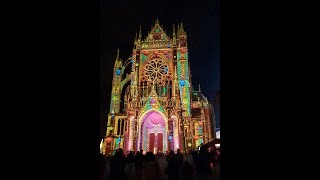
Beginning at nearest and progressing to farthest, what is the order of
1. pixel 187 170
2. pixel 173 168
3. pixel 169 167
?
pixel 173 168, pixel 169 167, pixel 187 170

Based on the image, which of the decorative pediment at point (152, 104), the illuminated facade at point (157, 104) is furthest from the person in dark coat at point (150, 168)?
the decorative pediment at point (152, 104)

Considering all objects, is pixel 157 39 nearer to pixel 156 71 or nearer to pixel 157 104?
pixel 156 71

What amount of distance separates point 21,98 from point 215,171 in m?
8.55

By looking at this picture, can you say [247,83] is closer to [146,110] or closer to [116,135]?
[146,110]

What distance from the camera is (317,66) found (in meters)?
2.70

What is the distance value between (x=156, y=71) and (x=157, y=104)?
6371mm

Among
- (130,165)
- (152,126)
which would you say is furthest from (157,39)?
(130,165)

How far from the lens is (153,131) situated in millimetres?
27797

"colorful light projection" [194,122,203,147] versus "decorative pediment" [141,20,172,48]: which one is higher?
"decorative pediment" [141,20,172,48]

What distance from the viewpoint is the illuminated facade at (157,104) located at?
26.7 metres

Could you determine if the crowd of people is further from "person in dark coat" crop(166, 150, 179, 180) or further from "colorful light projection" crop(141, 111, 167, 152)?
"colorful light projection" crop(141, 111, 167, 152)

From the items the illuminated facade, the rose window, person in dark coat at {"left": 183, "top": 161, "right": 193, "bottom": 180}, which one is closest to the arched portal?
the illuminated facade

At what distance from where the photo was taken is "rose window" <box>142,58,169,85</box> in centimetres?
3180

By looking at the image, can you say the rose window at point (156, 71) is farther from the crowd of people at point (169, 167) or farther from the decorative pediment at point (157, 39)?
the crowd of people at point (169, 167)
